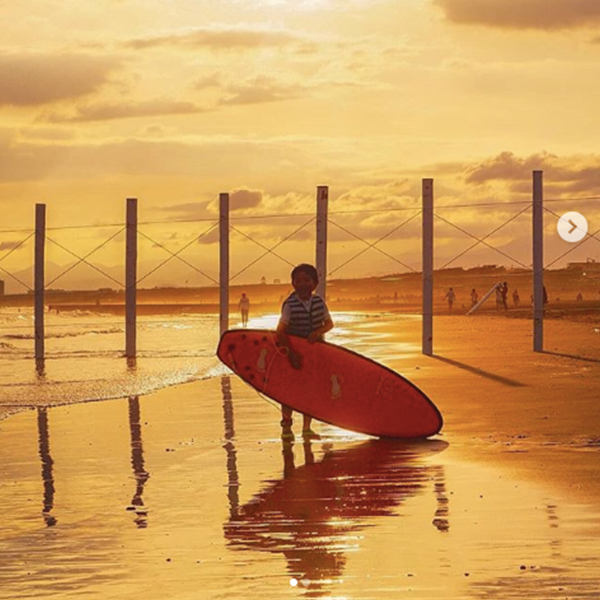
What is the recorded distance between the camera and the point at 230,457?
36.5ft

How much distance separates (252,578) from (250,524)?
1533mm

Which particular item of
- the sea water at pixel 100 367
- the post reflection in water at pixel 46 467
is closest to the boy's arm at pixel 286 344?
the post reflection in water at pixel 46 467

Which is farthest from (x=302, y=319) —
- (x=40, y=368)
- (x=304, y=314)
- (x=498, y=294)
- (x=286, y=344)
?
(x=498, y=294)

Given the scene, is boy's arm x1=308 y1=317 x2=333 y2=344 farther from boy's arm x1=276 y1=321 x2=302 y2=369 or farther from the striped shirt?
boy's arm x1=276 y1=321 x2=302 y2=369

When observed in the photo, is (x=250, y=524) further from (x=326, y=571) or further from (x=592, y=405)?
(x=592, y=405)

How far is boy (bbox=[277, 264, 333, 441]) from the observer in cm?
1259

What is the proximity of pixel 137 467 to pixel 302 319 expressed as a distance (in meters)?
2.88

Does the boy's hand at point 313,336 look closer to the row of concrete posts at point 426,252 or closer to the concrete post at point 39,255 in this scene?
the row of concrete posts at point 426,252

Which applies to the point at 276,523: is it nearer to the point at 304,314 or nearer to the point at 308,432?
the point at 308,432

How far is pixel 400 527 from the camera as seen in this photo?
300 inches

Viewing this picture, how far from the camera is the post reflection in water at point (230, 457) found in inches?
348

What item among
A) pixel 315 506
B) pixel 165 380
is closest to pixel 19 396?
pixel 165 380

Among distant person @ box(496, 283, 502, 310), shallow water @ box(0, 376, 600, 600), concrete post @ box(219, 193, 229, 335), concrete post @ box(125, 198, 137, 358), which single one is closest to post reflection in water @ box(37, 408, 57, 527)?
shallow water @ box(0, 376, 600, 600)

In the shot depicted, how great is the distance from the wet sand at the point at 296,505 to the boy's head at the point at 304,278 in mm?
1442
